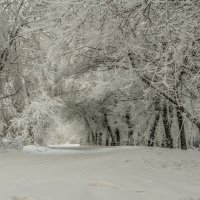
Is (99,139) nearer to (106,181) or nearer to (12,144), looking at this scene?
(12,144)

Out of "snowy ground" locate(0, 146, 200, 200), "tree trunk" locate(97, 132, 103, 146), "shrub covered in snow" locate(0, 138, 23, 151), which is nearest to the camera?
"snowy ground" locate(0, 146, 200, 200)

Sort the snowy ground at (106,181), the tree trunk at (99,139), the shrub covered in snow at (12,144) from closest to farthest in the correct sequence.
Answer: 1. the snowy ground at (106,181)
2. the shrub covered in snow at (12,144)
3. the tree trunk at (99,139)

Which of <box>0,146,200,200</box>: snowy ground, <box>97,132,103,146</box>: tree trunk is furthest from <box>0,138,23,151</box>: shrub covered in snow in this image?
<box>97,132,103,146</box>: tree trunk

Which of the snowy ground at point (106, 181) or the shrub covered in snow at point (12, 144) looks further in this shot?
the shrub covered in snow at point (12, 144)

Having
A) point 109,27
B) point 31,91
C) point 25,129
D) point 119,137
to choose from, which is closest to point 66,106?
point 119,137

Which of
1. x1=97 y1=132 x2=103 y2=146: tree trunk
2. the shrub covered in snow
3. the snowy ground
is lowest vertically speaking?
the snowy ground

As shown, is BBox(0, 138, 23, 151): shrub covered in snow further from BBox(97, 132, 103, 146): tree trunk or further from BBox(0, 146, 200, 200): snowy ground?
BBox(97, 132, 103, 146): tree trunk

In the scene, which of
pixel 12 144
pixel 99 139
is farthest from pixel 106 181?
pixel 99 139

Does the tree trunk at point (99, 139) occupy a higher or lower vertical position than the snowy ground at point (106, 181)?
higher

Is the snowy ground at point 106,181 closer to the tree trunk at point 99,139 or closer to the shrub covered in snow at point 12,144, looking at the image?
the shrub covered in snow at point 12,144

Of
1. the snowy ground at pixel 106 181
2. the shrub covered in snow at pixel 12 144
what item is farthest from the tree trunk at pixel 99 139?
the snowy ground at pixel 106 181

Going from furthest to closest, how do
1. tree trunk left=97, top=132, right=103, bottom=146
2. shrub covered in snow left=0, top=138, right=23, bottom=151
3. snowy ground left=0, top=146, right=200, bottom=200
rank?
tree trunk left=97, top=132, right=103, bottom=146 < shrub covered in snow left=0, top=138, right=23, bottom=151 < snowy ground left=0, top=146, right=200, bottom=200

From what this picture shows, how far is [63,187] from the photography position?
6320mm

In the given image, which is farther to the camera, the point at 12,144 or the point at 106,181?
the point at 12,144
